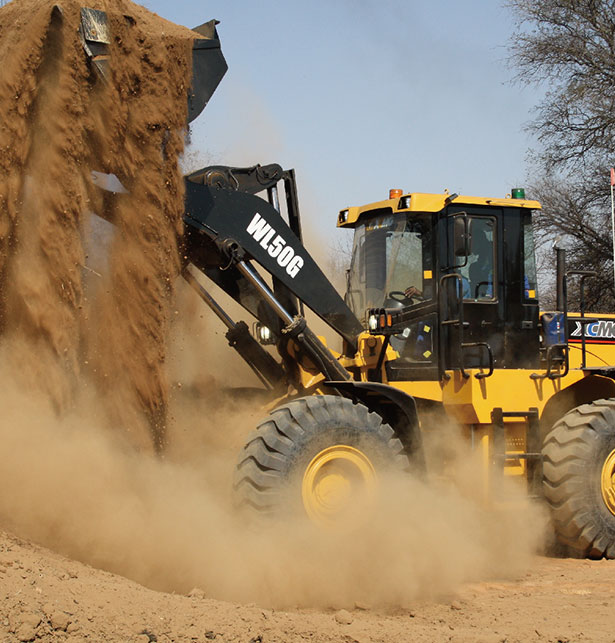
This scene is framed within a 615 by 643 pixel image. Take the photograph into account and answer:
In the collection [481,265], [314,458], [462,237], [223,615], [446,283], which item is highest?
[462,237]

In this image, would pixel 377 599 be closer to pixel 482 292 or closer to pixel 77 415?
pixel 77 415

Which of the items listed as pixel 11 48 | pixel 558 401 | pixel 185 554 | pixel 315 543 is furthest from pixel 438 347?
pixel 11 48

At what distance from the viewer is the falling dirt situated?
5.96 meters

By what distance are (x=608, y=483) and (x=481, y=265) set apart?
2.35 metres

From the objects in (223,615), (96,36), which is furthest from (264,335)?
(223,615)

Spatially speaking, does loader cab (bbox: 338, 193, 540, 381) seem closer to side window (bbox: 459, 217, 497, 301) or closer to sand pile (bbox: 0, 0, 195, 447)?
side window (bbox: 459, 217, 497, 301)

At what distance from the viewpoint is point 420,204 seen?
25.5 ft

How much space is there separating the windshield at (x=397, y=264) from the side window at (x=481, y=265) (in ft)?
1.37

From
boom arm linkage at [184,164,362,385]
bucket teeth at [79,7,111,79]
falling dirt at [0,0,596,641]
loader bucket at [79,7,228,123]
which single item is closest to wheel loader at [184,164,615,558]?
boom arm linkage at [184,164,362,385]

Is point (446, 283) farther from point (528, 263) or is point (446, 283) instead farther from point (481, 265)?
point (528, 263)

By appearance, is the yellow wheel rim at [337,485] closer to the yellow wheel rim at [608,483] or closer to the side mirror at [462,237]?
the side mirror at [462,237]

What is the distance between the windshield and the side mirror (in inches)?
17.3

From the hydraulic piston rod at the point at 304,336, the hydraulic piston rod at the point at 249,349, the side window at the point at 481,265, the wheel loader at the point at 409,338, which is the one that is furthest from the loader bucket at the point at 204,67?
the side window at the point at 481,265

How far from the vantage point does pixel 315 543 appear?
20.4ft
